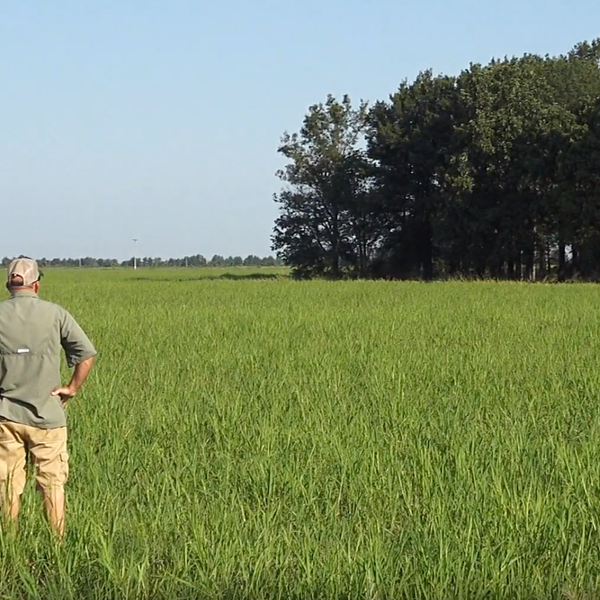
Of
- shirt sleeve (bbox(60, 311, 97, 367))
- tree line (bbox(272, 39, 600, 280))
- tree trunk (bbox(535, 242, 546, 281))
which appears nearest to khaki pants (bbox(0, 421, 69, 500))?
shirt sleeve (bbox(60, 311, 97, 367))

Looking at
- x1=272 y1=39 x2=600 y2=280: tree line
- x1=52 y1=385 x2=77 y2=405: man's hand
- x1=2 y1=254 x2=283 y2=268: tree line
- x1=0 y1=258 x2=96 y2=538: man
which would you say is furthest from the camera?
x1=2 y1=254 x2=283 y2=268: tree line

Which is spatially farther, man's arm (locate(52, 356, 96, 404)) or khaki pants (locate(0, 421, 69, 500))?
man's arm (locate(52, 356, 96, 404))

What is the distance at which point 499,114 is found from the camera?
43.9 meters

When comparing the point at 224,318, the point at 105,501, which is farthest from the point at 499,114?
the point at 105,501

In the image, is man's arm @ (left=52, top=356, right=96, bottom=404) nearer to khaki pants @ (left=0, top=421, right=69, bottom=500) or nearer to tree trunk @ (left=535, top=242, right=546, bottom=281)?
khaki pants @ (left=0, top=421, right=69, bottom=500)

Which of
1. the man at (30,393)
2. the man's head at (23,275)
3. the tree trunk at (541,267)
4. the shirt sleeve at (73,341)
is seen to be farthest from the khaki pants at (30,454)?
the tree trunk at (541,267)

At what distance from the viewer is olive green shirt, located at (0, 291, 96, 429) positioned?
4613 mm

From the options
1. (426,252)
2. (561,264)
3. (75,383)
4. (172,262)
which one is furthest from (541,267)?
(172,262)

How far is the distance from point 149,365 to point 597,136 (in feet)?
106

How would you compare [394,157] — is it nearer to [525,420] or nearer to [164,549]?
[525,420]

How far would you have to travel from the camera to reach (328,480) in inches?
221

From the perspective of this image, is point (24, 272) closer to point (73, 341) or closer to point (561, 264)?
point (73, 341)

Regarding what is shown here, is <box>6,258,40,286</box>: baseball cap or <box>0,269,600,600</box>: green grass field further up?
<box>6,258,40,286</box>: baseball cap

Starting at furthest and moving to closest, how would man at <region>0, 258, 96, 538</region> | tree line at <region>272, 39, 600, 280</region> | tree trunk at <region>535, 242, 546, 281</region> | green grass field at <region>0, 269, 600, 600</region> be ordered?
tree trunk at <region>535, 242, 546, 281</region> → tree line at <region>272, 39, 600, 280</region> → man at <region>0, 258, 96, 538</region> → green grass field at <region>0, 269, 600, 600</region>
